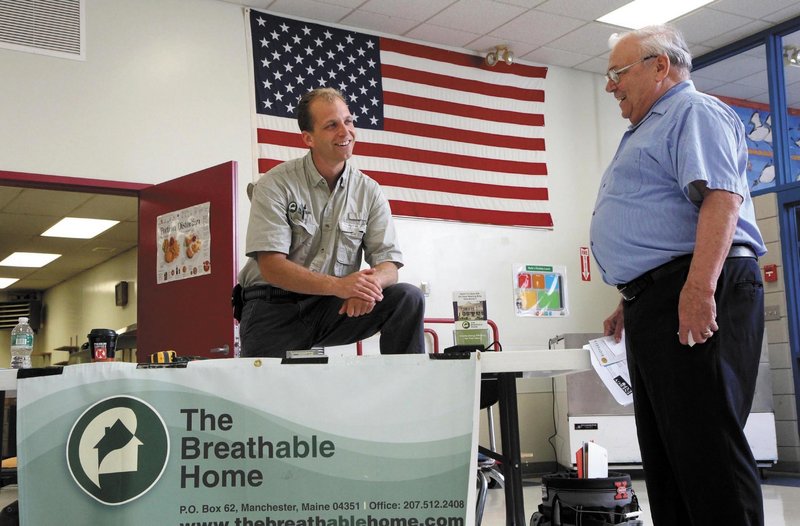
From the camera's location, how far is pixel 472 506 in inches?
69.0

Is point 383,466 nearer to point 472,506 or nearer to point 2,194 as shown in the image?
point 472,506

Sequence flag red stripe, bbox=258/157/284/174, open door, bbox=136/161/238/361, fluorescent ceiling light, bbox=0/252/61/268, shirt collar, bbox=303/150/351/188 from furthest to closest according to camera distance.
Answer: fluorescent ceiling light, bbox=0/252/61/268 < flag red stripe, bbox=258/157/284/174 < open door, bbox=136/161/238/361 < shirt collar, bbox=303/150/351/188

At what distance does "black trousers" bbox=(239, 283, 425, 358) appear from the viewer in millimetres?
2342

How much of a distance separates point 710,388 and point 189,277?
359cm

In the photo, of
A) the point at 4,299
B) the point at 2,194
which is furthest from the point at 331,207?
the point at 4,299

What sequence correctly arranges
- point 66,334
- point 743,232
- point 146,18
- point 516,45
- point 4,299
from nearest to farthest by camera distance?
point 743,232
point 146,18
point 516,45
point 66,334
point 4,299

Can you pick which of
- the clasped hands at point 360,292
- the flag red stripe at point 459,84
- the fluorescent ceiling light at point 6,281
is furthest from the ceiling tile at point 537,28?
the fluorescent ceiling light at point 6,281

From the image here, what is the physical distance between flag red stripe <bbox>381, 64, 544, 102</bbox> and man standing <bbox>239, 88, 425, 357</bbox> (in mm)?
3750

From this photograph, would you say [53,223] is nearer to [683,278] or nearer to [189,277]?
[189,277]

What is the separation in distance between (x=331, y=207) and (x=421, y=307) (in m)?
0.45

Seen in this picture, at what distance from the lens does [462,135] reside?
664cm

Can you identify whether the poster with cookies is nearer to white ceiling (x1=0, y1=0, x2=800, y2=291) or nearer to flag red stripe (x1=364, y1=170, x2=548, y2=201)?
flag red stripe (x1=364, y1=170, x2=548, y2=201)

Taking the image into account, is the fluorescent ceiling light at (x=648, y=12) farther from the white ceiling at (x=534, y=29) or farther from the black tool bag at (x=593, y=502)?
the black tool bag at (x=593, y=502)

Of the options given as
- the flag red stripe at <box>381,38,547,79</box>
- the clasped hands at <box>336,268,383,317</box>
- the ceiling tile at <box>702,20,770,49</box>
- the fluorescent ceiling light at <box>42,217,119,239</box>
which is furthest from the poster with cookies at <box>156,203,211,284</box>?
the ceiling tile at <box>702,20,770,49</box>
